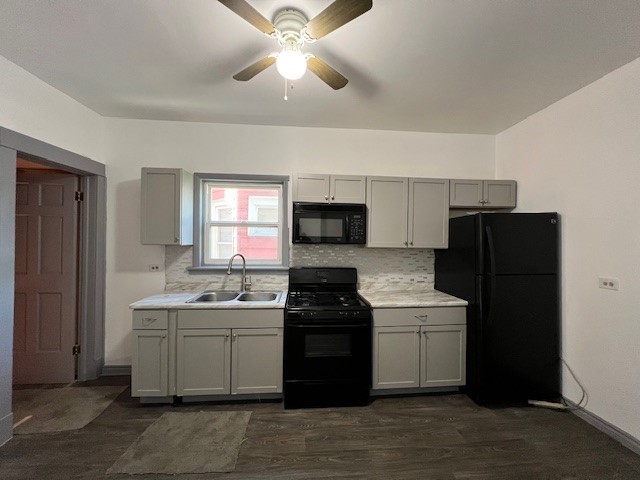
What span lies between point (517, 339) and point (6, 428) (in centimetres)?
388

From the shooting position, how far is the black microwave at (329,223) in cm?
262

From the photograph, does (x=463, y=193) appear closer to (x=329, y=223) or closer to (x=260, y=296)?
(x=329, y=223)

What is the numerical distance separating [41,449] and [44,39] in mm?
2657

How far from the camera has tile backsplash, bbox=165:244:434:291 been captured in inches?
112

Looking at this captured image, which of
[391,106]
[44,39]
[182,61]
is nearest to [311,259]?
[391,106]

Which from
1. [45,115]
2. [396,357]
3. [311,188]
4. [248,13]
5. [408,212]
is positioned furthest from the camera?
[408,212]

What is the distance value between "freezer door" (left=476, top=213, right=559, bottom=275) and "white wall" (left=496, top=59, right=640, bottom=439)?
0.14 m

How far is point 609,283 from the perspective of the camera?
1989 mm

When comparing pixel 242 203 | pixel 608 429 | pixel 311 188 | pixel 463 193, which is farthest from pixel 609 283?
pixel 242 203

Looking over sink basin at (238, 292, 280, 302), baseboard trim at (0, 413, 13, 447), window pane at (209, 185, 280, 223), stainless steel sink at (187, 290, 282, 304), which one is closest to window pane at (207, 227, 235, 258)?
window pane at (209, 185, 280, 223)

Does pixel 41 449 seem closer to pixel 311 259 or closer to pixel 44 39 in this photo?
pixel 311 259

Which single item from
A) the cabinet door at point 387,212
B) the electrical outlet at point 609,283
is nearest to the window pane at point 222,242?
the cabinet door at point 387,212

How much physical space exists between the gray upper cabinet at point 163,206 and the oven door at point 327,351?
4.57 feet

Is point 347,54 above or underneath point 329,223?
above
